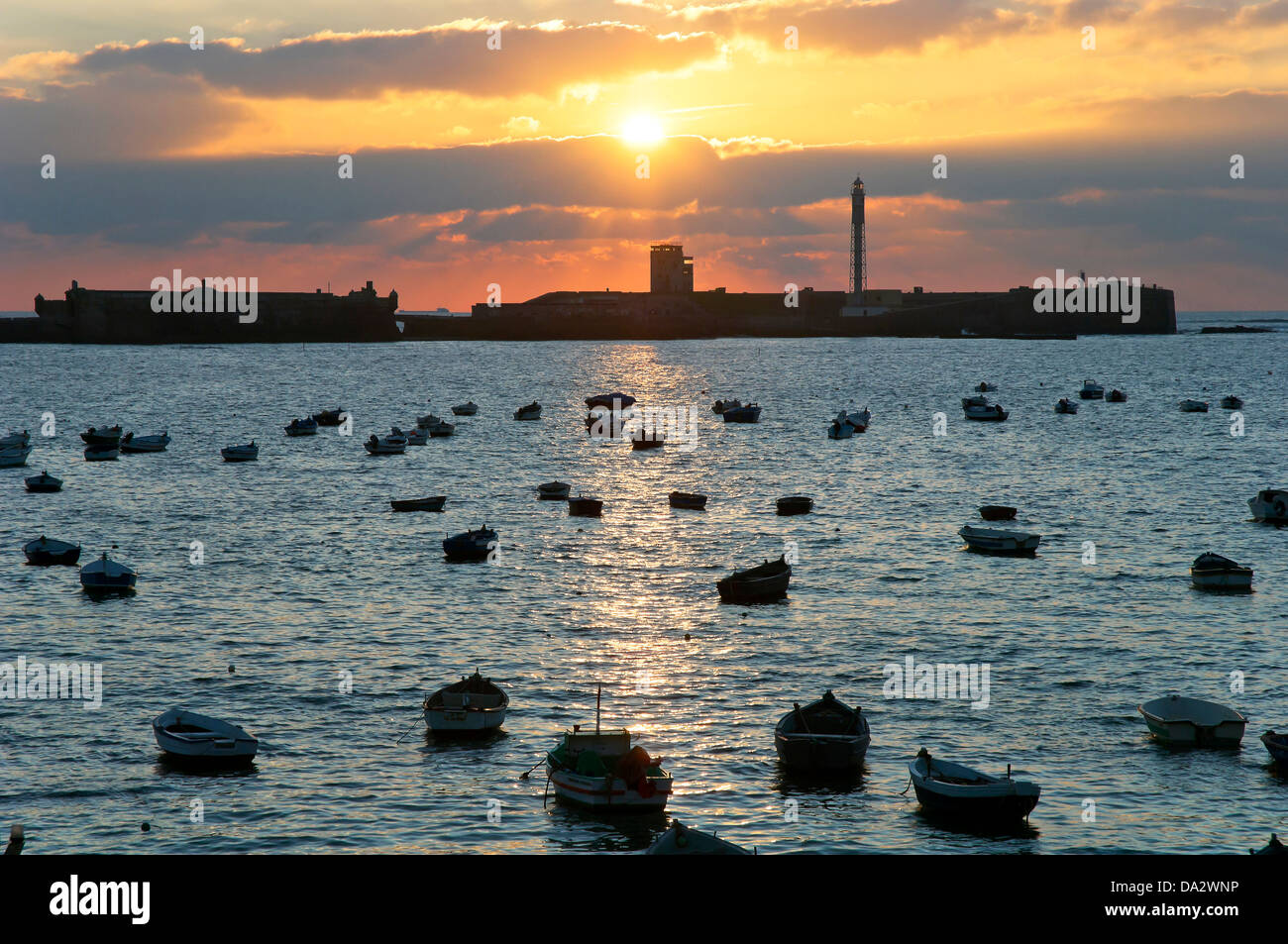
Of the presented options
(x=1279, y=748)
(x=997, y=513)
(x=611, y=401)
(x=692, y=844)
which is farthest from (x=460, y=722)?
(x=611, y=401)

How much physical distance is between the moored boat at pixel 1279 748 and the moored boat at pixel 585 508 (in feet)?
163

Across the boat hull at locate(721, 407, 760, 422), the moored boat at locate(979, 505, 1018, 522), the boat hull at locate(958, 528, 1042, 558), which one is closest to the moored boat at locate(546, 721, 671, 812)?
the boat hull at locate(958, 528, 1042, 558)

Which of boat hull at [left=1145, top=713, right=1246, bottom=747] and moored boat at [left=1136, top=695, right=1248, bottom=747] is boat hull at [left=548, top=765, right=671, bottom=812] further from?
boat hull at [left=1145, top=713, right=1246, bottom=747]

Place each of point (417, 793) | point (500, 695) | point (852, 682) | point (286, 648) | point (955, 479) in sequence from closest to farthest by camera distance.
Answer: point (417, 793), point (500, 695), point (852, 682), point (286, 648), point (955, 479)

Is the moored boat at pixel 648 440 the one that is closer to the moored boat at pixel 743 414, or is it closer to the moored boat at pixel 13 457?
the moored boat at pixel 743 414

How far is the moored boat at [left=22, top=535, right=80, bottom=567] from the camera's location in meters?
61.9

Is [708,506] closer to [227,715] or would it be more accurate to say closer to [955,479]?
[955,479]

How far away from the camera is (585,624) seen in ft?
167

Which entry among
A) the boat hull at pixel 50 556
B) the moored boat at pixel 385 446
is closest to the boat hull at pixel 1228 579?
the boat hull at pixel 50 556

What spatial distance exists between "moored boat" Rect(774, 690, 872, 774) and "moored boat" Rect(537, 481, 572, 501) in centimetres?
5076

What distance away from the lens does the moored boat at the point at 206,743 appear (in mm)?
34281

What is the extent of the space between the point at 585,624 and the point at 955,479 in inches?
2114

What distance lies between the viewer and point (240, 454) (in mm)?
107375
